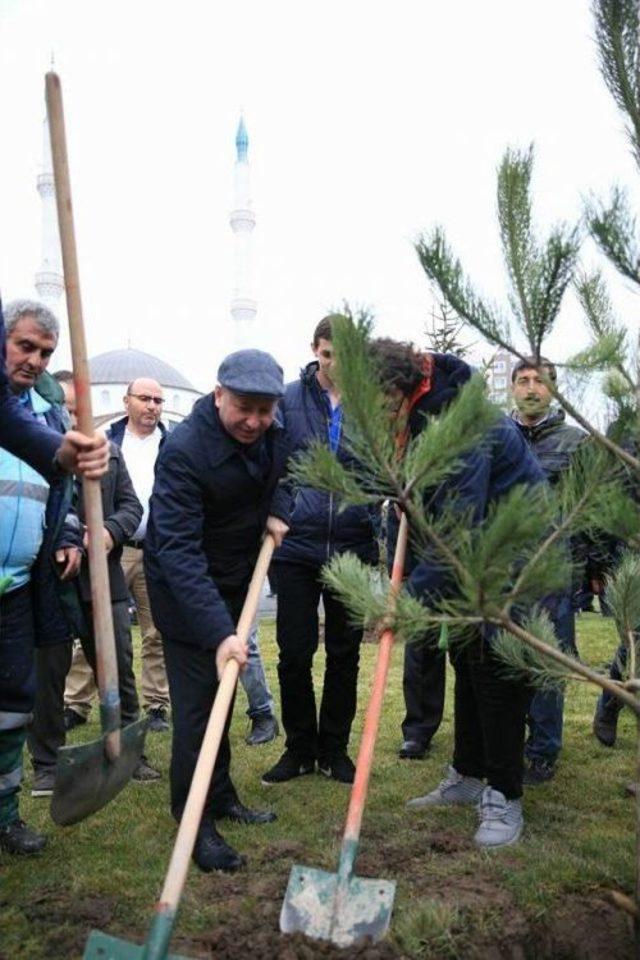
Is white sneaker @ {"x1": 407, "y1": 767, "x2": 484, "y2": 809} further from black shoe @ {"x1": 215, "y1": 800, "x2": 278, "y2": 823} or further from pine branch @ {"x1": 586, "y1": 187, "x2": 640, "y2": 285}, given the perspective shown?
pine branch @ {"x1": 586, "y1": 187, "x2": 640, "y2": 285}

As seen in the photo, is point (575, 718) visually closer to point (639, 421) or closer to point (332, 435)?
point (332, 435)

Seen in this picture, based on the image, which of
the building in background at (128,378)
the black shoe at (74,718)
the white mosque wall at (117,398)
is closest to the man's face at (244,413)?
the black shoe at (74,718)

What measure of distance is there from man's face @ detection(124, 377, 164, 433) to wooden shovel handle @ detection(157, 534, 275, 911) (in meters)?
2.09

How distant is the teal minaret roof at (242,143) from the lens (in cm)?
4531

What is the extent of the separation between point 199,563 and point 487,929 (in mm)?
1379

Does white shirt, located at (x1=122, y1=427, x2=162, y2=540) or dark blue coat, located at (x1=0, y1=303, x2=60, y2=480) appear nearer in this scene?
dark blue coat, located at (x1=0, y1=303, x2=60, y2=480)

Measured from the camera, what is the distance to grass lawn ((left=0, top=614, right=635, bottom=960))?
95.3 inches

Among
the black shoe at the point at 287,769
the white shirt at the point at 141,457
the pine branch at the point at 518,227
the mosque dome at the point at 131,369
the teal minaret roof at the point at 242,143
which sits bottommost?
the black shoe at the point at 287,769

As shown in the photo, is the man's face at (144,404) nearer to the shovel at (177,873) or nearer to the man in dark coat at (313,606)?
the man in dark coat at (313,606)

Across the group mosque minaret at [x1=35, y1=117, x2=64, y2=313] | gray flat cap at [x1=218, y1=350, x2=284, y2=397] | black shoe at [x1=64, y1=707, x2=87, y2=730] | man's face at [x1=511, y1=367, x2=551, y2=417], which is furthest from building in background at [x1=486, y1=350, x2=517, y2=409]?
mosque minaret at [x1=35, y1=117, x2=64, y2=313]

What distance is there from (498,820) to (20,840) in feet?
5.43

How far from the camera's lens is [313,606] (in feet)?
12.6

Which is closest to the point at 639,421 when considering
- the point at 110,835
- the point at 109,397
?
the point at 110,835

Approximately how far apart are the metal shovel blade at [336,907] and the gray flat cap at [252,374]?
55.9 inches
